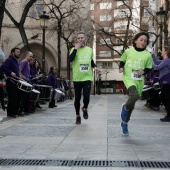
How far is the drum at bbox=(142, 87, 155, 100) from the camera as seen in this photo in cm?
1384

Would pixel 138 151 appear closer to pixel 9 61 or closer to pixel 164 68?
pixel 164 68

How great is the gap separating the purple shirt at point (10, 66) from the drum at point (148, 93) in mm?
4928

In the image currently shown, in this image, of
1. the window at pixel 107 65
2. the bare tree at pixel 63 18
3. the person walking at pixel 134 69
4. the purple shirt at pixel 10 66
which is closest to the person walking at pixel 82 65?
the person walking at pixel 134 69

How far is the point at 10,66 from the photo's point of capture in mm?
10820

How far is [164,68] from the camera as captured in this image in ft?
34.9

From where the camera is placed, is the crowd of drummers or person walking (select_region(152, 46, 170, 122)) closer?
person walking (select_region(152, 46, 170, 122))

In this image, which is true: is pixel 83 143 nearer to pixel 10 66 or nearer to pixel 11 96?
pixel 11 96

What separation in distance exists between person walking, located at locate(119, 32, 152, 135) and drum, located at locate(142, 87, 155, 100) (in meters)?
6.75

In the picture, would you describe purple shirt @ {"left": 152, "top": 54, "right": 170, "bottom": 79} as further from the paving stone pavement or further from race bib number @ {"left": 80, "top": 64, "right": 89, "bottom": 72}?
race bib number @ {"left": 80, "top": 64, "right": 89, "bottom": 72}

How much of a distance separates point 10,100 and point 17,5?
1317 inches

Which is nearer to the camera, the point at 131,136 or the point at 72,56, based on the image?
the point at 131,136

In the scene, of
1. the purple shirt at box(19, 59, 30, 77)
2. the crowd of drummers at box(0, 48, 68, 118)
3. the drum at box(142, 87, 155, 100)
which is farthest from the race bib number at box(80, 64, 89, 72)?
the drum at box(142, 87, 155, 100)

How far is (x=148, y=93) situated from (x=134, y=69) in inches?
278

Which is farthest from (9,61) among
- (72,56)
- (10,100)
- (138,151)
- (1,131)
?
(138,151)
